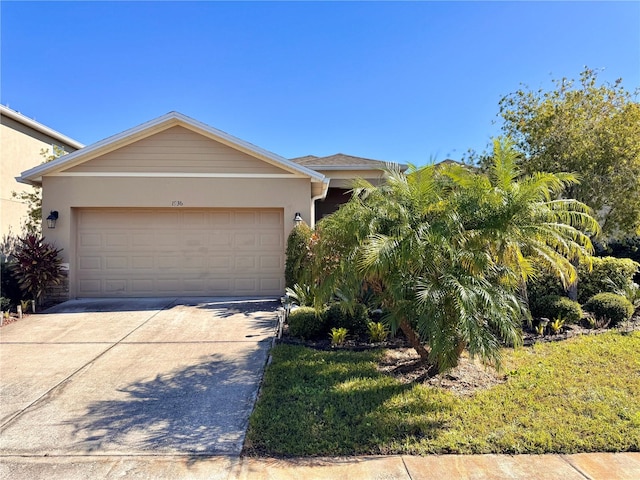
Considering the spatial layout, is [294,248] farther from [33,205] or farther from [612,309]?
[33,205]

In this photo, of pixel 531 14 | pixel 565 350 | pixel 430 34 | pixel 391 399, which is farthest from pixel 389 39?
pixel 391 399

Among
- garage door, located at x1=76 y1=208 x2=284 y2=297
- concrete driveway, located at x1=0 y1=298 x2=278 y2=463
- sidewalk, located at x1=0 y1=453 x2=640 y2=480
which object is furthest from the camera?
garage door, located at x1=76 y1=208 x2=284 y2=297

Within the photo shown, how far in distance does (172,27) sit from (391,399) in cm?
980

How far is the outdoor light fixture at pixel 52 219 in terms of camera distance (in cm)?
962

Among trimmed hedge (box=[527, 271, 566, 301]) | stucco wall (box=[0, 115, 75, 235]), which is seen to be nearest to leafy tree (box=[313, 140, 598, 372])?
trimmed hedge (box=[527, 271, 566, 301])

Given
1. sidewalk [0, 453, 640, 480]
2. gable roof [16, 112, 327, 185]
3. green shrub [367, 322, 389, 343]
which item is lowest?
sidewalk [0, 453, 640, 480]

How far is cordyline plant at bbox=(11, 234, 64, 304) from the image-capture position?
29.1 ft

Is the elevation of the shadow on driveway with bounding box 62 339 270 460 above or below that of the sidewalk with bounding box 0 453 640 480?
above

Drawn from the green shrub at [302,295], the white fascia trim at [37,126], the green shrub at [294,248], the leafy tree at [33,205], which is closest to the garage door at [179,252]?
the green shrub at [294,248]

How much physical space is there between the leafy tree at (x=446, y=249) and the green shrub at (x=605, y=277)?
4157 millimetres

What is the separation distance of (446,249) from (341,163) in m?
9.37

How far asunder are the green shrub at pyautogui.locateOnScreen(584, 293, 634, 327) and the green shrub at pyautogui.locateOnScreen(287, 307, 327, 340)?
5178mm

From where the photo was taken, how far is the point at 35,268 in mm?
8898

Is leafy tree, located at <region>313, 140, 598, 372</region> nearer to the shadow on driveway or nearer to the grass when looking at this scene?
the grass
